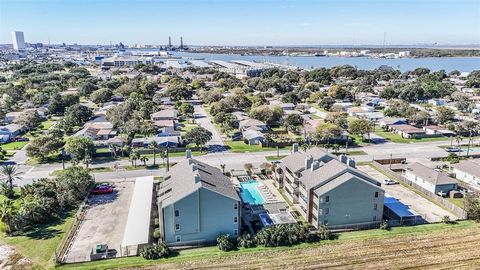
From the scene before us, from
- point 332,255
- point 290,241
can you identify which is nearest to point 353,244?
point 332,255

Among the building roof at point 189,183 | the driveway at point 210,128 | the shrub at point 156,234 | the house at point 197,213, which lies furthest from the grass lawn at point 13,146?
the house at point 197,213

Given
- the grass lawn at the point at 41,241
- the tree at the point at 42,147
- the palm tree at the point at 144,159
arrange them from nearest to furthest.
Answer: the grass lawn at the point at 41,241, the palm tree at the point at 144,159, the tree at the point at 42,147

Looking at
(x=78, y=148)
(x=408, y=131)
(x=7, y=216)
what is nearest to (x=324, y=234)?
(x=7, y=216)

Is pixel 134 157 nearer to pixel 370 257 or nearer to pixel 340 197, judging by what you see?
pixel 340 197

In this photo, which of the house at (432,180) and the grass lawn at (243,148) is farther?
the grass lawn at (243,148)

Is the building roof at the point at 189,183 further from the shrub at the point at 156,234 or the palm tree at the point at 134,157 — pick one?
the palm tree at the point at 134,157

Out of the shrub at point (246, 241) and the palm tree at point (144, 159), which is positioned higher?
the palm tree at point (144, 159)
